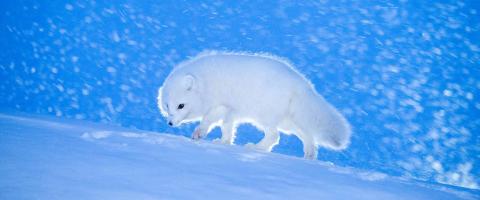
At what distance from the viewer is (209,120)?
2586 mm

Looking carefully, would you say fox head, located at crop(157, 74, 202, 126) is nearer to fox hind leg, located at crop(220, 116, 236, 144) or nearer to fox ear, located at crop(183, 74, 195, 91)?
fox ear, located at crop(183, 74, 195, 91)

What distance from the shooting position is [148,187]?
100 centimetres

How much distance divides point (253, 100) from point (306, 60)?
4.91ft

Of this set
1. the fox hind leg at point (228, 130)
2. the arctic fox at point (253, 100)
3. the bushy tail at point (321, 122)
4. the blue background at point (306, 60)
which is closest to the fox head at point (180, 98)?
the arctic fox at point (253, 100)

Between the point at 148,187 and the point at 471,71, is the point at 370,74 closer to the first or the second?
the point at 471,71

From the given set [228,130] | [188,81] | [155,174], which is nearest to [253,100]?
[228,130]

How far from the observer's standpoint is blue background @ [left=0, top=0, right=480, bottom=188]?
351cm

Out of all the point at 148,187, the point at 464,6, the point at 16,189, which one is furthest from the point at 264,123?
the point at 464,6

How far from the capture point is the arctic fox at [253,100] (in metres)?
2.38

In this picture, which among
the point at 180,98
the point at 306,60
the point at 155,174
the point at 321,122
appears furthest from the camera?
the point at 306,60

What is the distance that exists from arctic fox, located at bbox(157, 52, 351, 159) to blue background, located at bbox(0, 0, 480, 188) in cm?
96

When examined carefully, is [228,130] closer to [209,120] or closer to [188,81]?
[209,120]

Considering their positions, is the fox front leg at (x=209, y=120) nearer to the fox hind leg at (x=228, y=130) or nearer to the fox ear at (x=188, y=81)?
the fox hind leg at (x=228, y=130)

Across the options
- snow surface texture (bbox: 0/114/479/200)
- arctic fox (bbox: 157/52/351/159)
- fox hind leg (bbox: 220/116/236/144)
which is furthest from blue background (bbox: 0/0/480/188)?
snow surface texture (bbox: 0/114/479/200)
